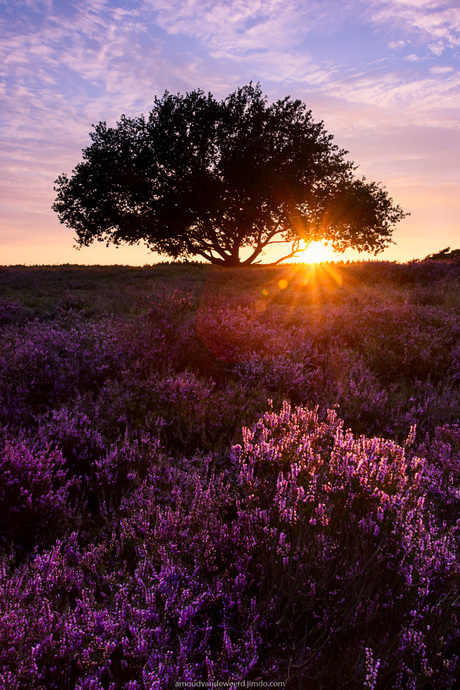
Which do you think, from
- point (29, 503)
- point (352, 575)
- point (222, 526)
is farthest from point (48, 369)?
point (352, 575)

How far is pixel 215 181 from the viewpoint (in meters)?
24.0

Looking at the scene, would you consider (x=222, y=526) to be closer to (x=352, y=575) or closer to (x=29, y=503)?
(x=352, y=575)

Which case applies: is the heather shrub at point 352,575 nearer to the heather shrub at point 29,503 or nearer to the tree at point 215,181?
the heather shrub at point 29,503

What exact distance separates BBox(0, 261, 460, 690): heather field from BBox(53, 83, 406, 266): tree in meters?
20.7

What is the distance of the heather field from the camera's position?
1.55 meters

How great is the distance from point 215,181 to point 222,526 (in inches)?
940

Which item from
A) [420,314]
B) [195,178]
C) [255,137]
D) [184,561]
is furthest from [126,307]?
[255,137]

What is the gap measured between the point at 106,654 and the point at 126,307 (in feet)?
26.1

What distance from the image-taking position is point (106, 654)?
1.51 m

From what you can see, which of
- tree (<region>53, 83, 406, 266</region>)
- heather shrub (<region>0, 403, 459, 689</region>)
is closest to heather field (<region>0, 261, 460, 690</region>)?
heather shrub (<region>0, 403, 459, 689</region>)

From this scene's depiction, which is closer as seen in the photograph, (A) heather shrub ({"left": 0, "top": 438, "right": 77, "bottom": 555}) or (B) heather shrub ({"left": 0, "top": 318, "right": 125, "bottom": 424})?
(A) heather shrub ({"left": 0, "top": 438, "right": 77, "bottom": 555})

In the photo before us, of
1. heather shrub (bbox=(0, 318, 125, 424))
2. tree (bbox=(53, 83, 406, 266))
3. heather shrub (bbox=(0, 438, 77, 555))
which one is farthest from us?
tree (bbox=(53, 83, 406, 266))

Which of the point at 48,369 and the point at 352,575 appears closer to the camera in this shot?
the point at 352,575

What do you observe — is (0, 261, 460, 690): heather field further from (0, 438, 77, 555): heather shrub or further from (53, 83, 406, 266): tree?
(53, 83, 406, 266): tree
